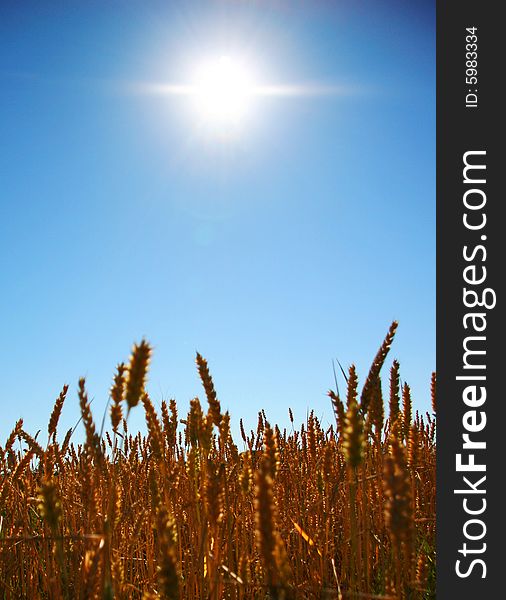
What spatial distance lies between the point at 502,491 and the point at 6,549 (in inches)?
87.8

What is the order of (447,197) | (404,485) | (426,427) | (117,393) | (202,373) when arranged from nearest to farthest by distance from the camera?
(404,485) < (117,393) < (202,373) < (447,197) < (426,427)

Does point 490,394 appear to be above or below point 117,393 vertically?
above

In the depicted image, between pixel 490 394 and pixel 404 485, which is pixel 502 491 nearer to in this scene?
pixel 490 394

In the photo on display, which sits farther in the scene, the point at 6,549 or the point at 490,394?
the point at 6,549

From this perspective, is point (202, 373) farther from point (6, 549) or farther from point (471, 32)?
point (471, 32)

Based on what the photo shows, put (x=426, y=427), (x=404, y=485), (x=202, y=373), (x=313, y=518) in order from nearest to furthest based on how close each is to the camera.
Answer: (x=404, y=485) < (x=202, y=373) < (x=313, y=518) < (x=426, y=427)

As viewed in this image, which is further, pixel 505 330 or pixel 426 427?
pixel 426 427

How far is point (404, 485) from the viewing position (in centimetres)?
115

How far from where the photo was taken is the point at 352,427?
4.32 ft

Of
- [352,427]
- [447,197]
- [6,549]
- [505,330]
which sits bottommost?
[6,549]

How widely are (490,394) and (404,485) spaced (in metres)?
1.14

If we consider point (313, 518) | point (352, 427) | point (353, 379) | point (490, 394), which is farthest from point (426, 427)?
point (352, 427)

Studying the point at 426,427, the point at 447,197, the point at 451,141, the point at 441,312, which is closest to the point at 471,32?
the point at 451,141

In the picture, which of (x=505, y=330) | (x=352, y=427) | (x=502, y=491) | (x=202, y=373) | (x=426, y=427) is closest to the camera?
(x=352, y=427)
